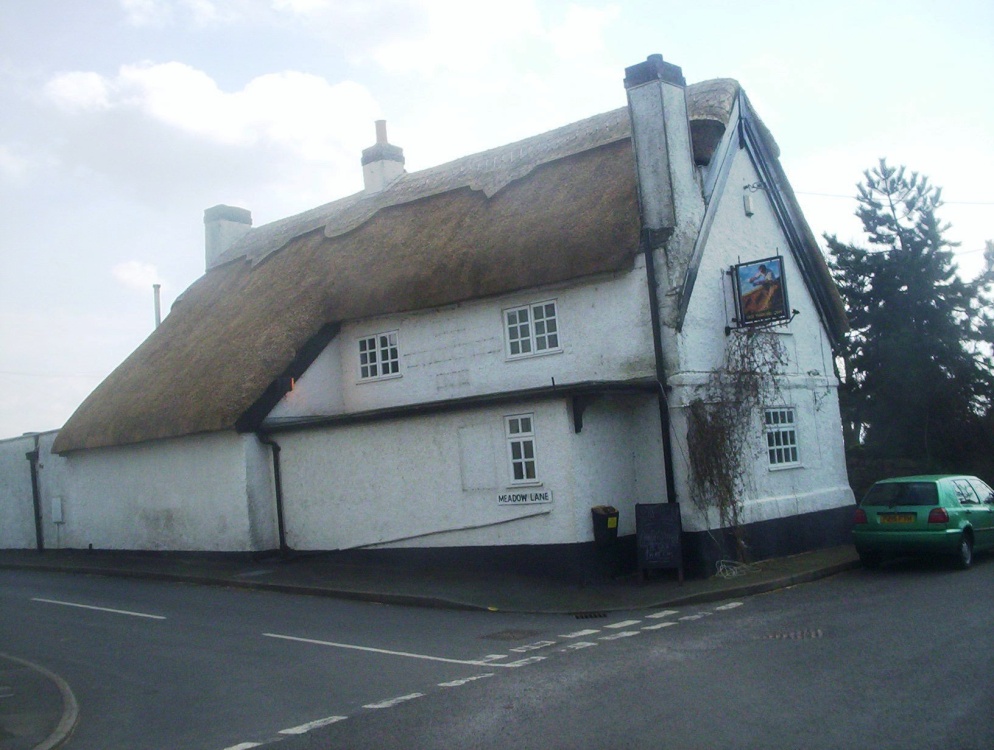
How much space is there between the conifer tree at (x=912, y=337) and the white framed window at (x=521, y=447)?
73.0ft

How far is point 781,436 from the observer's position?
1919 cm

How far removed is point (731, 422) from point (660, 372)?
5.45ft

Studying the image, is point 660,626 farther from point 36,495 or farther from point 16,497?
point 16,497

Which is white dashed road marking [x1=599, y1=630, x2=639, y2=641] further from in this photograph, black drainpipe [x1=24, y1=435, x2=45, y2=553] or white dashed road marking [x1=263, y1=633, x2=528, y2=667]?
black drainpipe [x1=24, y1=435, x2=45, y2=553]

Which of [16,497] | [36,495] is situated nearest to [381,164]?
[36,495]

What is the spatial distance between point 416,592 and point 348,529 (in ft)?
13.6

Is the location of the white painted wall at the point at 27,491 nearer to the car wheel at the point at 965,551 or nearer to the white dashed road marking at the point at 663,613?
the white dashed road marking at the point at 663,613

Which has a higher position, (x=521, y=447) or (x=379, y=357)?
(x=379, y=357)

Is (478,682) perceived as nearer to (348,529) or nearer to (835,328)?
(348,529)

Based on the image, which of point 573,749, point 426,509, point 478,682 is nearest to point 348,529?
point 426,509

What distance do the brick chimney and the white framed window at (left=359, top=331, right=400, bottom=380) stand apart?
620 centimetres

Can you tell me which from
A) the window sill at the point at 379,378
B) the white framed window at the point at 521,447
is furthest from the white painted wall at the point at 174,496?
the white framed window at the point at 521,447

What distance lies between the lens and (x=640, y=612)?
525 inches

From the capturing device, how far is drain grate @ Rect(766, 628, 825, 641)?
1036 centimetres
